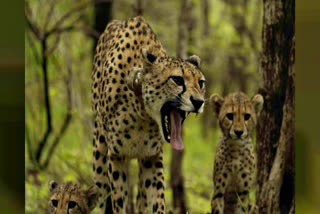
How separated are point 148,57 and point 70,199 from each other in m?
1.24

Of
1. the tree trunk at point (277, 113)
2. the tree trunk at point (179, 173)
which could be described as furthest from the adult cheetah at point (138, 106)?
the tree trunk at point (179, 173)

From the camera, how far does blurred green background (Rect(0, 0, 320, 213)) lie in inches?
202

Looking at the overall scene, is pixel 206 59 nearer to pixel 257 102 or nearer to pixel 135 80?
pixel 257 102

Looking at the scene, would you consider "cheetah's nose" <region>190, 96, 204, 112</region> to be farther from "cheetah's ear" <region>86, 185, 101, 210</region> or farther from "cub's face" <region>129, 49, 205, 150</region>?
"cheetah's ear" <region>86, 185, 101, 210</region>

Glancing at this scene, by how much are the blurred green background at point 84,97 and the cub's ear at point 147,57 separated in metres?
0.93

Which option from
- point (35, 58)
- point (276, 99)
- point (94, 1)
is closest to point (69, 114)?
point (35, 58)

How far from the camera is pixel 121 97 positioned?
5.33 m

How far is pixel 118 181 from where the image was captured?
5.48 metres
